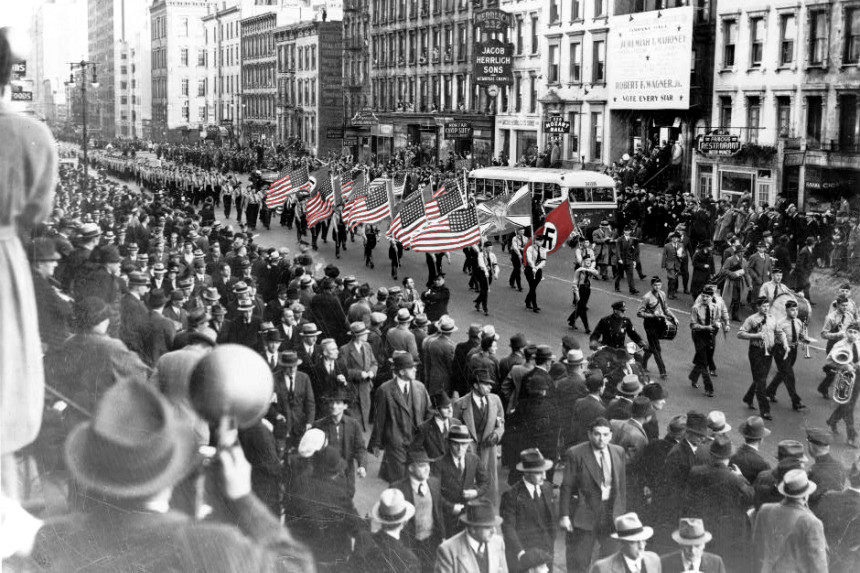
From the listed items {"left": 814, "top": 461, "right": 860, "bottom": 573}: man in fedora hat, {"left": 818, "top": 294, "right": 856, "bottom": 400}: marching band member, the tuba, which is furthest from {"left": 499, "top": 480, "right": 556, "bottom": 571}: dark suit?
{"left": 818, "top": 294, "right": 856, "bottom": 400}: marching band member

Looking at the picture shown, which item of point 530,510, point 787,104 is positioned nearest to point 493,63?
point 787,104

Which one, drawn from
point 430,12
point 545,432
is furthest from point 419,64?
point 545,432

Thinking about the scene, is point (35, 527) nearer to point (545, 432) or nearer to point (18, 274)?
point (18, 274)

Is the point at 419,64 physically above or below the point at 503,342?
above

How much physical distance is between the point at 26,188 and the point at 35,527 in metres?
1.52

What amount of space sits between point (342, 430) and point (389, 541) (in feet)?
6.17

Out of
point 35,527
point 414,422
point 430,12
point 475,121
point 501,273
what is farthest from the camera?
point 430,12

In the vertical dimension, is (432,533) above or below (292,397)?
below

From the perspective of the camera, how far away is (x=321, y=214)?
28.1m

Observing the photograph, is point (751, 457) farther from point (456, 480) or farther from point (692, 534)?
point (456, 480)

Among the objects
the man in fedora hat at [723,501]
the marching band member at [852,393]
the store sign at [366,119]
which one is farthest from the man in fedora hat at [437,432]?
the store sign at [366,119]

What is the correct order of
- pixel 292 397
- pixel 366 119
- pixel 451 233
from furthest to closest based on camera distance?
pixel 366 119 < pixel 451 233 < pixel 292 397

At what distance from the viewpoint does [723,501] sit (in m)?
7.52

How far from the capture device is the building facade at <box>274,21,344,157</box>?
267 ft
